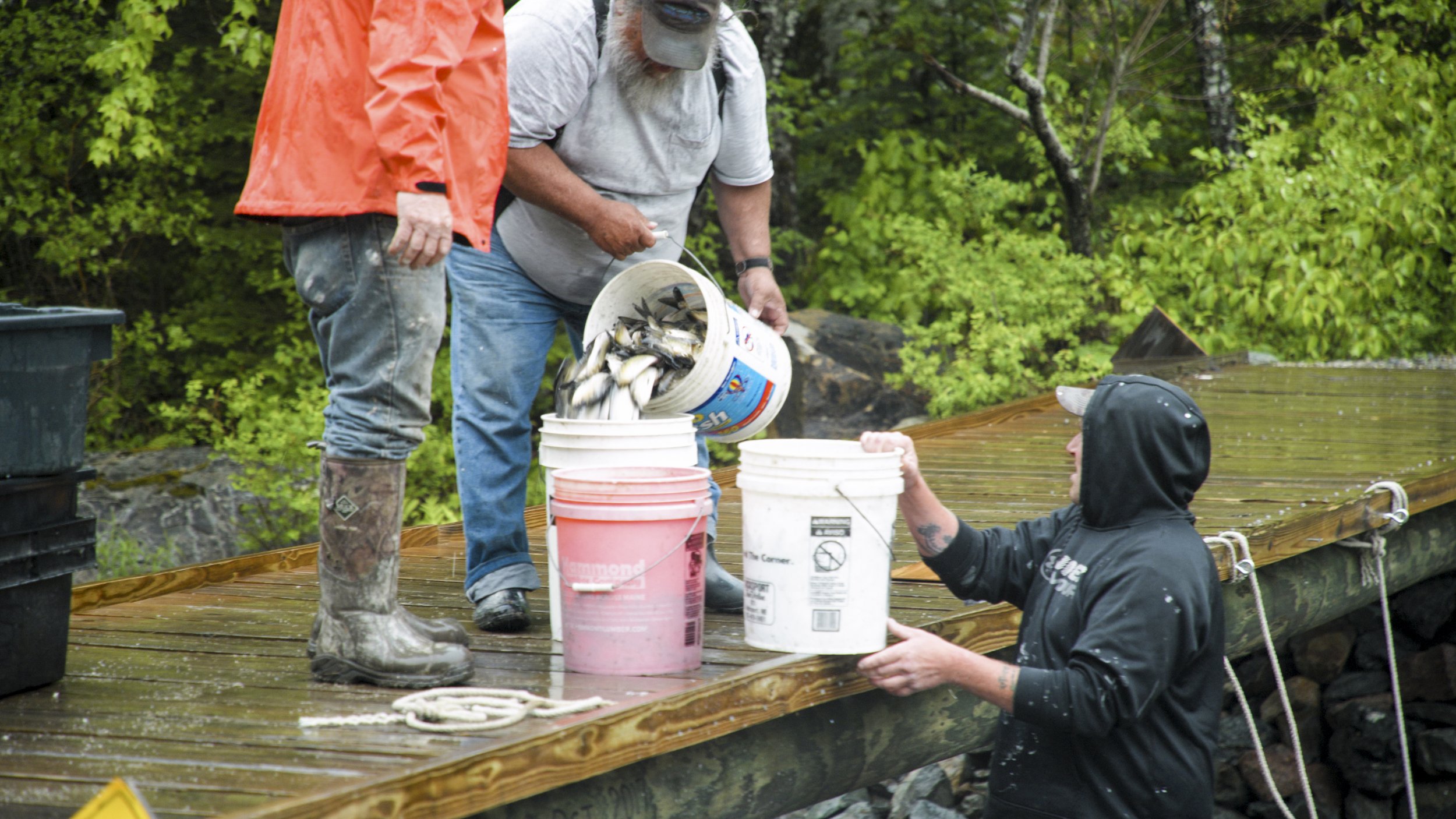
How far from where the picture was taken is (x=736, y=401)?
299cm

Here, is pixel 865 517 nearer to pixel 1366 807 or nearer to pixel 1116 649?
pixel 1116 649

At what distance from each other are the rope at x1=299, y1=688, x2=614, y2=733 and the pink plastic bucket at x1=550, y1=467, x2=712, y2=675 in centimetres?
20

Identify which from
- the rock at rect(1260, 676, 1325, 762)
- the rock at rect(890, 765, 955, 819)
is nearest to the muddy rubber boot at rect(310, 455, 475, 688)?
the rock at rect(890, 765, 955, 819)

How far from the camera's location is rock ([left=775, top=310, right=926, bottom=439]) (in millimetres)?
8516

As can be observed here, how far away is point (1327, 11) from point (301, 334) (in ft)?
30.6

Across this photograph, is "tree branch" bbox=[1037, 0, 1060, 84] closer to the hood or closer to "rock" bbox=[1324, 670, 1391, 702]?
"rock" bbox=[1324, 670, 1391, 702]

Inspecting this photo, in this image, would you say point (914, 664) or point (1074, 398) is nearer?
point (914, 664)

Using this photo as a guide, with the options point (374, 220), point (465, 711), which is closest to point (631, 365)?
point (374, 220)

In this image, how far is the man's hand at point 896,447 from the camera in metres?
2.63

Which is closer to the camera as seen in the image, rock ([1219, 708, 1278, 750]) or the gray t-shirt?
the gray t-shirt

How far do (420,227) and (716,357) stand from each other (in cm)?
83

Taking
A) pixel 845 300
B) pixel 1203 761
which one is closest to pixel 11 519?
pixel 1203 761

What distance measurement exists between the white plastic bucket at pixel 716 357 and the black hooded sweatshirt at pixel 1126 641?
2.53 feet

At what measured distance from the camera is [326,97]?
236 centimetres
